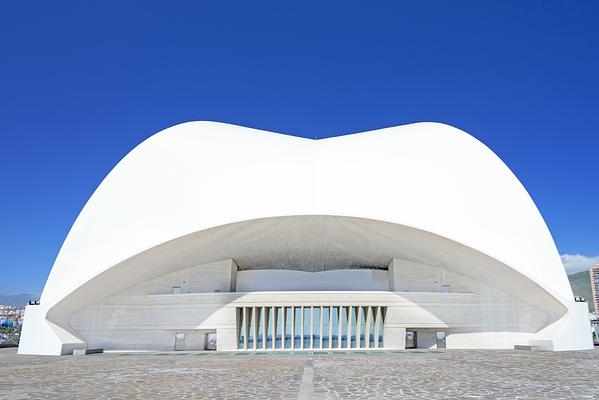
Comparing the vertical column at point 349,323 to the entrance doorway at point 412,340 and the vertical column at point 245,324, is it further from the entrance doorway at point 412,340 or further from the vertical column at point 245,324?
the vertical column at point 245,324

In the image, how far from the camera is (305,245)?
79.6 ft

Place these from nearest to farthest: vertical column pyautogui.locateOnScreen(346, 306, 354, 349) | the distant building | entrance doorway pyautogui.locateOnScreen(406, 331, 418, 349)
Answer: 1. vertical column pyautogui.locateOnScreen(346, 306, 354, 349)
2. entrance doorway pyautogui.locateOnScreen(406, 331, 418, 349)
3. the distant building

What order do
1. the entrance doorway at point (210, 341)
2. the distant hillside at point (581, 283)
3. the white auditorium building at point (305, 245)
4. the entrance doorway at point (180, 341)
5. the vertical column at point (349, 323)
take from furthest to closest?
the distant hillside at point (581, 283) → the entrance doorway at point (210, 341) → the entrance doorway at point (180, 341) → the vertical column at point (349, 323) → the white auditorium building at point (305, 245)

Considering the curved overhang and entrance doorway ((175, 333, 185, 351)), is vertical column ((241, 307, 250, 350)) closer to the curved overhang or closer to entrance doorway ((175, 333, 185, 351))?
the curved overhang

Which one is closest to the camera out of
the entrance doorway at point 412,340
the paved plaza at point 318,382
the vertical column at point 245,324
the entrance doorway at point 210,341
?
the paved plaza at point 318,382

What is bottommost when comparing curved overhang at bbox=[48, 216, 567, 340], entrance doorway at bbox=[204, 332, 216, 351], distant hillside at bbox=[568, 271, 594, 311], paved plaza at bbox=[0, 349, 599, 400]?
entrance doorway at bbox=[204, 332, 216, 351]

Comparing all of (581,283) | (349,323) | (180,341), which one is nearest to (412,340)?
(349,323)

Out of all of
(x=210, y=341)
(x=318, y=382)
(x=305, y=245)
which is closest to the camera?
(x=318, y=382)

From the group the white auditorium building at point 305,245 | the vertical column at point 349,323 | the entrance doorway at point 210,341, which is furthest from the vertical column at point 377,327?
the entrance doorway at point 210,341

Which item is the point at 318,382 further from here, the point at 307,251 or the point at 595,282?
the point at 595,282

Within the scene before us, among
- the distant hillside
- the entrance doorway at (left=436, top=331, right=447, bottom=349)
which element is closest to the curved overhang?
the entrance doorway at (left=436, top=331, right=447, bottom=349)

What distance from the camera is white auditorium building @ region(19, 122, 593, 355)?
19828 mm

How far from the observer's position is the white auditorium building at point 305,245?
781 inches

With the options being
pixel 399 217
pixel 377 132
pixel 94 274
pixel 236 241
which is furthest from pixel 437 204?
pixel 94 274
